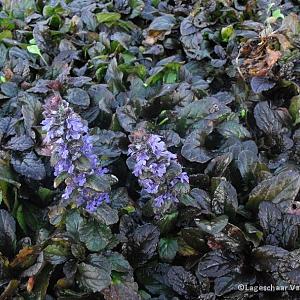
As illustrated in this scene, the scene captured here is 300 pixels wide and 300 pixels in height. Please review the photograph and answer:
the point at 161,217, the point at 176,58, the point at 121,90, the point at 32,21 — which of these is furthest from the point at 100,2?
the point at 161,217

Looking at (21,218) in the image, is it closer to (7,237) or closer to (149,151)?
(7,237)

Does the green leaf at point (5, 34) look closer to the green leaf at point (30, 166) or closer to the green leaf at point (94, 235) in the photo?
the green leaf at point (30, 166)

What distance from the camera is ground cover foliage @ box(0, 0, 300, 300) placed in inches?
97.5

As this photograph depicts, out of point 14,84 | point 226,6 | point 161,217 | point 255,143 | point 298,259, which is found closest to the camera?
point 298,259

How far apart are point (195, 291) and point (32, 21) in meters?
2.67

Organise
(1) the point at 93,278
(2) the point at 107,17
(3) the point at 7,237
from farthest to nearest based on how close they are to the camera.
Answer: (2) the point at 107,17 → (3) the point at 7,237 → (1) the point at 93,278

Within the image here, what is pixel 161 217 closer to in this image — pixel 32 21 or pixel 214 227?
pixel 214 227

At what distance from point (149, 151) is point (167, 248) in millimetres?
727

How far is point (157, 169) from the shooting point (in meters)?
2.33

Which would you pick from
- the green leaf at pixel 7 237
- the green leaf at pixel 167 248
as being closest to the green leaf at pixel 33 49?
the green leaf at pixel 7 237

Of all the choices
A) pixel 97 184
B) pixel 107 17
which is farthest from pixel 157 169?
pixel 107 17

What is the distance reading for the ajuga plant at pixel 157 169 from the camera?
228cm

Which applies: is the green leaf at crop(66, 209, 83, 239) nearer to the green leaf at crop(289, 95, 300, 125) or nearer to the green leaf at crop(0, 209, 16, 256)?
the green leaf at crop(0, 209, 16, 256)

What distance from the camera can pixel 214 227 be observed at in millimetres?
2535
